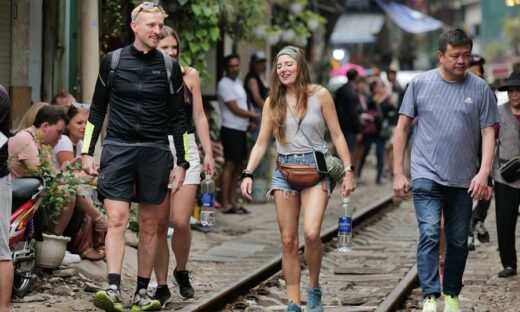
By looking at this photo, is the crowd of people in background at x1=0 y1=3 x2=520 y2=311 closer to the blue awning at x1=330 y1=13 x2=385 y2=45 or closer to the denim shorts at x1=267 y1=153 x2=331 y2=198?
A: the denim shorts at x1=267 y1=153 x2=331 y2=198

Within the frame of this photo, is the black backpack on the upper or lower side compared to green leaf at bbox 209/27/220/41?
lower

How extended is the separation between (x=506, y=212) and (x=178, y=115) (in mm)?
3543

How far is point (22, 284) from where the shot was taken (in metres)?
9.70

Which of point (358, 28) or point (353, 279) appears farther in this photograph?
point (358, 28)

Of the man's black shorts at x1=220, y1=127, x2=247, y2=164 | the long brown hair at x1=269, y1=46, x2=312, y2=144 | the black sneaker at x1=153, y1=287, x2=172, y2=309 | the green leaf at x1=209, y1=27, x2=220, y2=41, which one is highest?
the green leaf at x1=209, y1=27, x2=220, y2=41

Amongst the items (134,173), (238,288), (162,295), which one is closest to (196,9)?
(238,288)

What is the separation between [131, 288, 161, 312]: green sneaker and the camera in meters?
9.02

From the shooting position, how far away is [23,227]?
9344 millimetres

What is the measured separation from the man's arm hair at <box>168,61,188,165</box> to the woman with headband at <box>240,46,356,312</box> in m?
0.52

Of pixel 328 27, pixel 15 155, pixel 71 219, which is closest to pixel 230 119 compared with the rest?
pixel 71 219

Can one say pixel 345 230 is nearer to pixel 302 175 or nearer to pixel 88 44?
pixel 302 175

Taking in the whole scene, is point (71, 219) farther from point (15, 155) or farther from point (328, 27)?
point (328, 27)

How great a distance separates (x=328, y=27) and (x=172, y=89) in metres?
20.0

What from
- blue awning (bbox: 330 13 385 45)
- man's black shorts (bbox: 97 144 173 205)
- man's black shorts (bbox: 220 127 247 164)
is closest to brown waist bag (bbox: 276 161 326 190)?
man's black shorts (bbox: 97 144 173 205)
